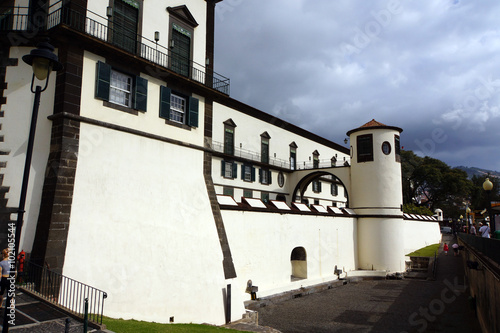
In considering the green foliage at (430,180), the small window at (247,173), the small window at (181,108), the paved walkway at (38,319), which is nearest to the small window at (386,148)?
the small window at (247,173)

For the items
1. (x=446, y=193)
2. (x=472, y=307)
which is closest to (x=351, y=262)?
(x=472, y=307)

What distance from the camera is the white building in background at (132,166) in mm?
10188

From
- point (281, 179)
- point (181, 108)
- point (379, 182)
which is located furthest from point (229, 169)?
→ point (181, 108)

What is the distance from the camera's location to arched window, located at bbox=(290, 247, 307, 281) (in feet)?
69.5

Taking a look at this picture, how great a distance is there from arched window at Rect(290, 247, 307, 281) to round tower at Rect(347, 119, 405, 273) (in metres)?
8.34

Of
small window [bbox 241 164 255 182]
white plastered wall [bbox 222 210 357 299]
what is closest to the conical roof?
white plastered wall [bbox 222 210 357 299]

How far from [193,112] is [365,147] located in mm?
18231

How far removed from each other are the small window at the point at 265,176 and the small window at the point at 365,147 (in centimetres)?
902

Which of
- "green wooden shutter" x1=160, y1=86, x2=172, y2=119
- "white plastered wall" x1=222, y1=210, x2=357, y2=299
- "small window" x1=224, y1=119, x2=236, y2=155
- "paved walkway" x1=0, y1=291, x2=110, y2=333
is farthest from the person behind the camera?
"small window" x1=224, y1=119, x2=236, y2=155

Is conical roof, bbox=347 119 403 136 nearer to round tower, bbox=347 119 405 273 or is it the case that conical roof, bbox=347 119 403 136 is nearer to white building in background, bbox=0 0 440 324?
round tower, bbox=347 119 405 273

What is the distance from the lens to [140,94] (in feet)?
41.7

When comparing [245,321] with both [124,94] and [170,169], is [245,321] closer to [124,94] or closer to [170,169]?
[170,169]

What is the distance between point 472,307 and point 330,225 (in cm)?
947

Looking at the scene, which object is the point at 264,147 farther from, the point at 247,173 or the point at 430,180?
the point at 430,180
